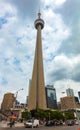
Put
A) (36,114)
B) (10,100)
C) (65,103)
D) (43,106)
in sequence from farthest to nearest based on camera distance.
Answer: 1. (65,103)
2. (10,100)
3. (43,106)
4. (36,114)

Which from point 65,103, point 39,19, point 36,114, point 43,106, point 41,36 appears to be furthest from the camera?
point 65,103

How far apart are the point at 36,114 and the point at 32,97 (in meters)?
36.1

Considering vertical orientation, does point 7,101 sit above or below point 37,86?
below

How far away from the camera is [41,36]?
14550cm

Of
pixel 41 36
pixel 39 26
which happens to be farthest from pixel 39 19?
pixel 41 36

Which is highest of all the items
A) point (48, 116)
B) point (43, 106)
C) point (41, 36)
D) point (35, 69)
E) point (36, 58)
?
point (41, 36)

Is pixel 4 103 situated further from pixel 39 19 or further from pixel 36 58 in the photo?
pixel 39 19

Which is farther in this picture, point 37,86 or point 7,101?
point 7,101

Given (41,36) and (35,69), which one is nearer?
(35,69)

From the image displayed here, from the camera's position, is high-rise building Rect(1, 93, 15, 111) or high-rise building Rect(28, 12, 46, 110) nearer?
high-rise building Rect(28, 12, 46, 110)

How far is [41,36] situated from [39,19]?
20.3 meters

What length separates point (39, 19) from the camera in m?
156

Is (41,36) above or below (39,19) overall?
Result: below

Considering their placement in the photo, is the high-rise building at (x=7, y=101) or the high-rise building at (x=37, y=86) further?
the high-rise building at (x=7, y=101)
